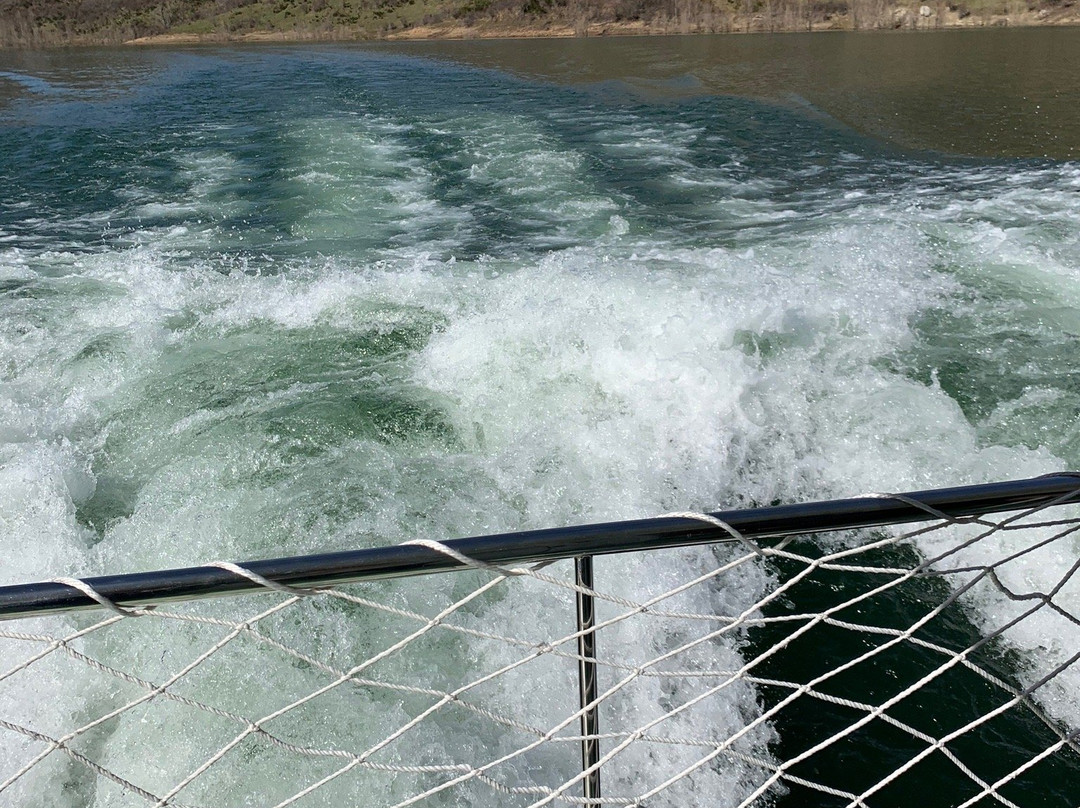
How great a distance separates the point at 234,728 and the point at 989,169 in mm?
9123

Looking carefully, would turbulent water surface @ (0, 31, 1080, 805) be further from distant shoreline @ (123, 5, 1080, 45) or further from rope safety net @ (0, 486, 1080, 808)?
distant shoreline @ (123, 5, 1080, 45)

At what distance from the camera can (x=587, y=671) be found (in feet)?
4.74

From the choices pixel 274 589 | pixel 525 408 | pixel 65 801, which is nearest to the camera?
pixel 274 589

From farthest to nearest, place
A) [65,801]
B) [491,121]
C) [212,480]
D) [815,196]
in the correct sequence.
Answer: [491,121], [815,196], [212,480], [65,801]

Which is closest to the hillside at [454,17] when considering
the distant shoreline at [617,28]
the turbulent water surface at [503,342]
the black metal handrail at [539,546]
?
the distant shoreline at [617,28]

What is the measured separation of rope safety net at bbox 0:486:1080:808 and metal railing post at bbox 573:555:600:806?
0.54 metres

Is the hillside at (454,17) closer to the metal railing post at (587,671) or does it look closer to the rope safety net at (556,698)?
the rope safety net at (556,698)

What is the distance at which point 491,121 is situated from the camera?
11898 mm

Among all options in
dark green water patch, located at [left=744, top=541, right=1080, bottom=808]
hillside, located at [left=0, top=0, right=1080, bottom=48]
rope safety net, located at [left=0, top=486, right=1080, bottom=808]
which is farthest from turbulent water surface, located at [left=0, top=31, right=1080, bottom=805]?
hillside, located at [left=0, top=0, right=1080, bottom=48]

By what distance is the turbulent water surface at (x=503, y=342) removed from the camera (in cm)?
358

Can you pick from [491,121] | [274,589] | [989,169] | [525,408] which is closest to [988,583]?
[525,408]

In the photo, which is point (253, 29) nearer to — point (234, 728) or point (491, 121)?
point (491, 121)

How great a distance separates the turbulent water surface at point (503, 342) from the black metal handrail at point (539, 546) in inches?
57.3

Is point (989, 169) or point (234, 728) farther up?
point (989, 169)
